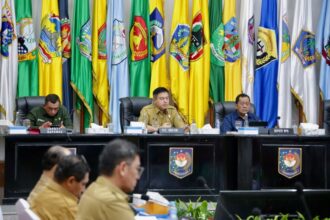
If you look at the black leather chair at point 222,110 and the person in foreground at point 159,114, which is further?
the black leather chair at point 222,110

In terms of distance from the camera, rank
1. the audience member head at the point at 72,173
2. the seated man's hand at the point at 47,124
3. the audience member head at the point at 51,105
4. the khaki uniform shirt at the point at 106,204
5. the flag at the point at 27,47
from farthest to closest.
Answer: the flag at the point at 27,47 → the audience member head at the point at 51,105 → the seated man's hand at the point at 47,124 → the audience member head at the point at 72,173 → the khaki uniform shirt at the point at 106,204

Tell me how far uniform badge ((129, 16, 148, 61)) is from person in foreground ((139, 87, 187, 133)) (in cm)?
161

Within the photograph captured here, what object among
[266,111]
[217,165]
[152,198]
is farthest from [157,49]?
[152,198]

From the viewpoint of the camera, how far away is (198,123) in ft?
31.1

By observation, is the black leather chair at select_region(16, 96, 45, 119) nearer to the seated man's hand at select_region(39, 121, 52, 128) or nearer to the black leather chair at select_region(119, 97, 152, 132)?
the seated man's hand at select_region(39, 121, 52, 128)

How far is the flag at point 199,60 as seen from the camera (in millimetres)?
9570

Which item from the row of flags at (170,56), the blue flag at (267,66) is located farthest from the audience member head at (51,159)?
the blue flag at (267,66)

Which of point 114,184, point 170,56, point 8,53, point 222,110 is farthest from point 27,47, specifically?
point 114,184

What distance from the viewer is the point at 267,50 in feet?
32.4

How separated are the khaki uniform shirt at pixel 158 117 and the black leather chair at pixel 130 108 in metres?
0.17

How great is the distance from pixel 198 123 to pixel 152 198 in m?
5.51

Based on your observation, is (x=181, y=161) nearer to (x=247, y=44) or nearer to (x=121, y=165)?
(x=247, y=44)

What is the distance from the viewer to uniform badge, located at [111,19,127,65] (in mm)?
9414

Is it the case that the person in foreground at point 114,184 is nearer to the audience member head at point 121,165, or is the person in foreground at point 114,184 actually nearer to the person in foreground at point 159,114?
the audience member head at point 121,165
